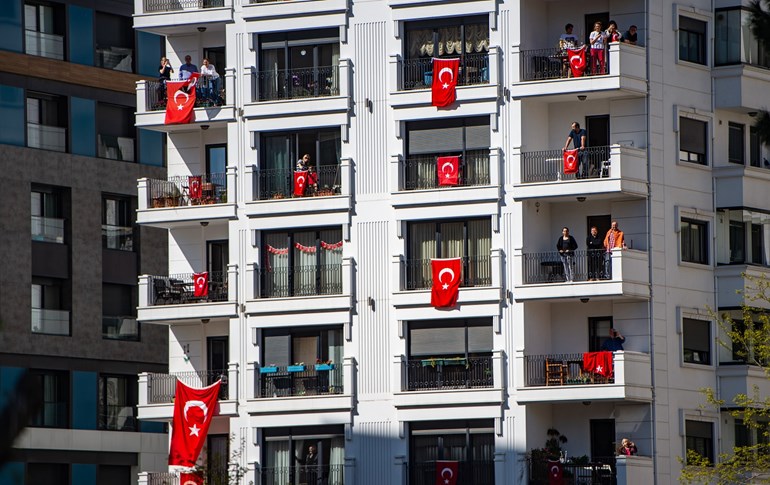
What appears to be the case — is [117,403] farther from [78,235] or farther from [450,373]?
[450,373]

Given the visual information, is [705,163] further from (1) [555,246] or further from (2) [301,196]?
(2) [301,196]

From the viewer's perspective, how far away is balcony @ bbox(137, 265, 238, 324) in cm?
→ 5788

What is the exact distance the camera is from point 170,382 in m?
58.8

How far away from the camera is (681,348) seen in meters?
54.5

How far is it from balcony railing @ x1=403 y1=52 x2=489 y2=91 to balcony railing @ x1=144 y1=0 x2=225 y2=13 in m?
8.18

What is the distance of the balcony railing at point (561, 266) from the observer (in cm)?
5334

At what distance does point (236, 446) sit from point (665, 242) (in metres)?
16.7

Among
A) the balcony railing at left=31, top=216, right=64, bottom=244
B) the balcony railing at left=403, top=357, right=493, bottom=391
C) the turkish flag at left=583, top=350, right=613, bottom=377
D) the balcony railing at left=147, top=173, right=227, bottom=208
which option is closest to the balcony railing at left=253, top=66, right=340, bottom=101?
the balcony railing at left=147, top=173, right=227, bottom=208

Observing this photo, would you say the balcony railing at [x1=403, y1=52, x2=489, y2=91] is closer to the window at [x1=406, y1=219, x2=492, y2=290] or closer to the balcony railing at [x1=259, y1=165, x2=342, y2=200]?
the balcony railing at [x1=259, y1=165, x2=342, y2=200]

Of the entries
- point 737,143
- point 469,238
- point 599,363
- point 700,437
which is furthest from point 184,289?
point 737,143

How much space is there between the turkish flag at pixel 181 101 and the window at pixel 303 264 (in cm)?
556

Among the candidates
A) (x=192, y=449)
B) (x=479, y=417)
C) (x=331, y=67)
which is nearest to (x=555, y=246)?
(x=479, y=417)

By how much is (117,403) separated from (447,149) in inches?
874

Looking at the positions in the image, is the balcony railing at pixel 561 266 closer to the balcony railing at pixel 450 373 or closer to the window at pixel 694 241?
the balcony railing at pixel 450 373
